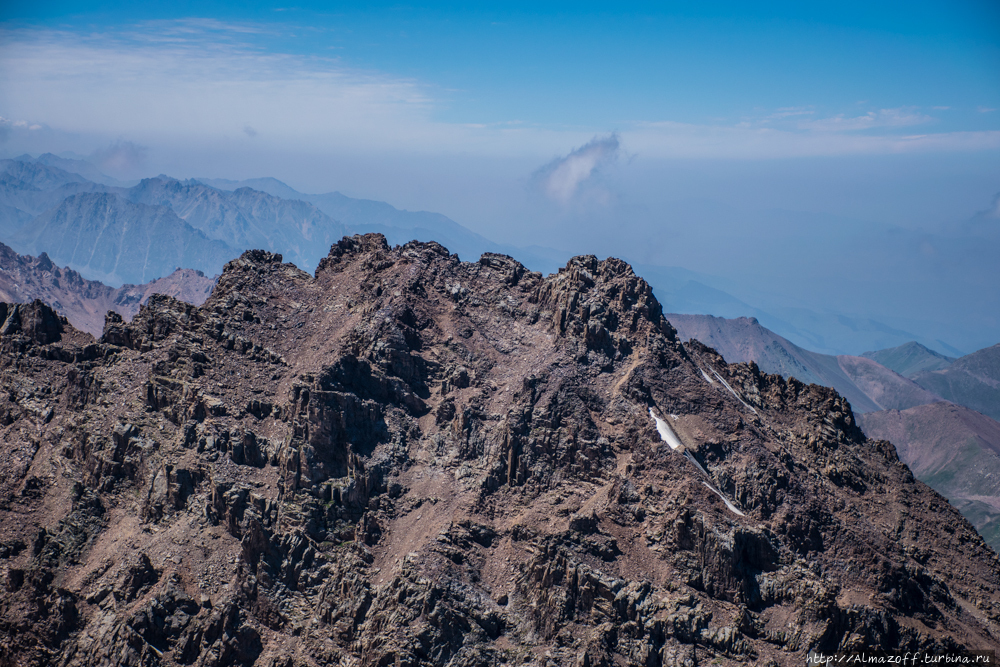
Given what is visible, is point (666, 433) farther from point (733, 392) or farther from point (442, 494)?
point (442, 494)

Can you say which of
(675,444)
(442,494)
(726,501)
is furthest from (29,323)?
(726,501)

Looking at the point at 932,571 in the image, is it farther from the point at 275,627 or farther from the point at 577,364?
the point at 275,627

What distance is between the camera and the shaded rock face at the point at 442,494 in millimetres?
73062

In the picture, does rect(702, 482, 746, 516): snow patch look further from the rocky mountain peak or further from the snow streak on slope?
the rocky mountain peak

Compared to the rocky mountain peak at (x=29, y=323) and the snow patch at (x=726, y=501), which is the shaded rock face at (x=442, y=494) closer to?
the snow patch at (x=726, y=501)

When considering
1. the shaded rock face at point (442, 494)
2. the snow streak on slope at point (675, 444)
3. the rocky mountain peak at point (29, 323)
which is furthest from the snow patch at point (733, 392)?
the rocky mountain peak at point (29, 323)

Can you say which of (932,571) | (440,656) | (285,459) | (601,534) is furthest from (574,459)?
(932,571)

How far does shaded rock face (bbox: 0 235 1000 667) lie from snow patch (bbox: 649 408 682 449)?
0.56 metres

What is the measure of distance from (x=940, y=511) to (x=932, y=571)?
11011 millimetres

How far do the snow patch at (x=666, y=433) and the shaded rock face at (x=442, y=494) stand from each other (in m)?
0.56

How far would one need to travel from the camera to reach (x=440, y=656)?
71688 mm

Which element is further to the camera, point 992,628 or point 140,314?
point 140,314

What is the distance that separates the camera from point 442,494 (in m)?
84.2

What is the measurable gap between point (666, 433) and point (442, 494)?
80.4 feet
